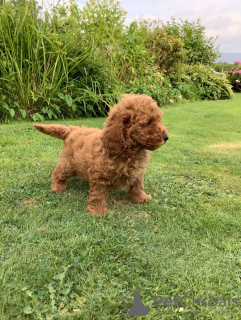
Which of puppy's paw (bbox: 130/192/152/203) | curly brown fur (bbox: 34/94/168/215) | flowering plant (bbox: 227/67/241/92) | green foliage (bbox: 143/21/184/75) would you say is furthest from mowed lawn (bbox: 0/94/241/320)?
flowering plant (bbox: 227/67/241/92)

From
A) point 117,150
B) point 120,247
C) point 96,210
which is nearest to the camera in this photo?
point 120,247

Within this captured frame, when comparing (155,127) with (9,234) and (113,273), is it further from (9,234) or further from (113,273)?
(9,234)

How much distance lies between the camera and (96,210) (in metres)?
2.65

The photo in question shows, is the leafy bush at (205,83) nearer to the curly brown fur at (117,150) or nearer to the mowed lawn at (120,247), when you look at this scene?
the mowed lawn at (120,247)

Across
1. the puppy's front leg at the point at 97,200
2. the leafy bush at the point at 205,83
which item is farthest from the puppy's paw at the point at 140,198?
the leafy bush at the point at 205,83

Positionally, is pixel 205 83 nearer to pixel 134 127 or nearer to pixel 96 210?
pixel 134 127

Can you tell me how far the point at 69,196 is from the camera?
3.00 m

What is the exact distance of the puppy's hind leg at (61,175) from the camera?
307 cm

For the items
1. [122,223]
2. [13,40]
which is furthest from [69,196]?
[13,40]

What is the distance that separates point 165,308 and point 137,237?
75cm

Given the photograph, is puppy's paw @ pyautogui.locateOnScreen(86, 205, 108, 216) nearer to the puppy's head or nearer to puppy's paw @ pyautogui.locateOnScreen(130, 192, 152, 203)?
puppy's paw @ pyautogui.locateOnScreen(130, 192, 152, 203)

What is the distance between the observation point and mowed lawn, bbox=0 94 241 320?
1.55m

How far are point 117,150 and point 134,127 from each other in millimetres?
292

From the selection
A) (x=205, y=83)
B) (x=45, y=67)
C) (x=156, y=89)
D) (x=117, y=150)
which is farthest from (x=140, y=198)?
(x=205, y=83)
